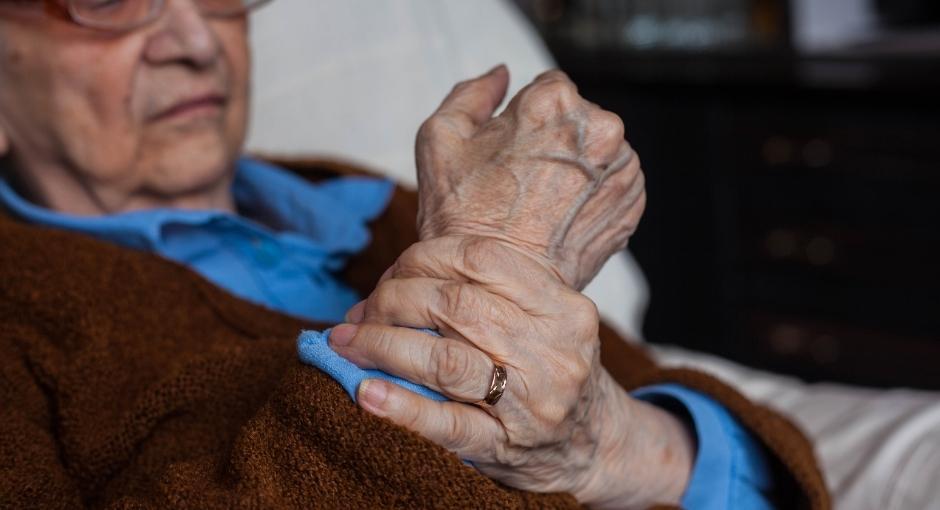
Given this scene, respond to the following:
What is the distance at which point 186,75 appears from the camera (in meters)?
1.04

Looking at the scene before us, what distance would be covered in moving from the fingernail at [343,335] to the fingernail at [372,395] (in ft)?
0.10

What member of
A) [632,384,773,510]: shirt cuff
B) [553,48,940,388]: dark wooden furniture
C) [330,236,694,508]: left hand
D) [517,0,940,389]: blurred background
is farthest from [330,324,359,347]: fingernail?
[517,0,940,389]: blurred background

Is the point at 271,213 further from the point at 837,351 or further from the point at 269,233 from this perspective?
the point at 837,351

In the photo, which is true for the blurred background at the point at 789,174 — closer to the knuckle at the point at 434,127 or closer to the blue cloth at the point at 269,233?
the blue cloth at the point at 269,233

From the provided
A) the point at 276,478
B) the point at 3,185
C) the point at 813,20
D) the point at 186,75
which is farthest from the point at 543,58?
the point at 813,20

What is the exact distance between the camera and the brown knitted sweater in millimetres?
702

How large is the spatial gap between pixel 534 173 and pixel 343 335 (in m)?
0.16

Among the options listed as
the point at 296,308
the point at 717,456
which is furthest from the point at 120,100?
the point at 717,456

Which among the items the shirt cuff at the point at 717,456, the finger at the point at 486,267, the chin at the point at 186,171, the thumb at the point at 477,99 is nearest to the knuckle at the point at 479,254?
the finger at the point at 486,267

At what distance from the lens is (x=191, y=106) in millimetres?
1046

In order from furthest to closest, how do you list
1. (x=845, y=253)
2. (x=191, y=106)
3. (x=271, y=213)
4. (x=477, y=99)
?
1. (x=845, y=253)
2. (x=271, y=213)
3. (x=191, y=106)
4. (x=477, y=99)

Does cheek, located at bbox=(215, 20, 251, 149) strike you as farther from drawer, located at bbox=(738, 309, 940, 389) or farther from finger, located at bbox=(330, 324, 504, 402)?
drawer, located at bbox=(738, 309, 940, 389)

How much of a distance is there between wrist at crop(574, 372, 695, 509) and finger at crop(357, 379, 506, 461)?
0.14 metres

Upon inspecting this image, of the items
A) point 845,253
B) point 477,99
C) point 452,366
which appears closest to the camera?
point 452,366
